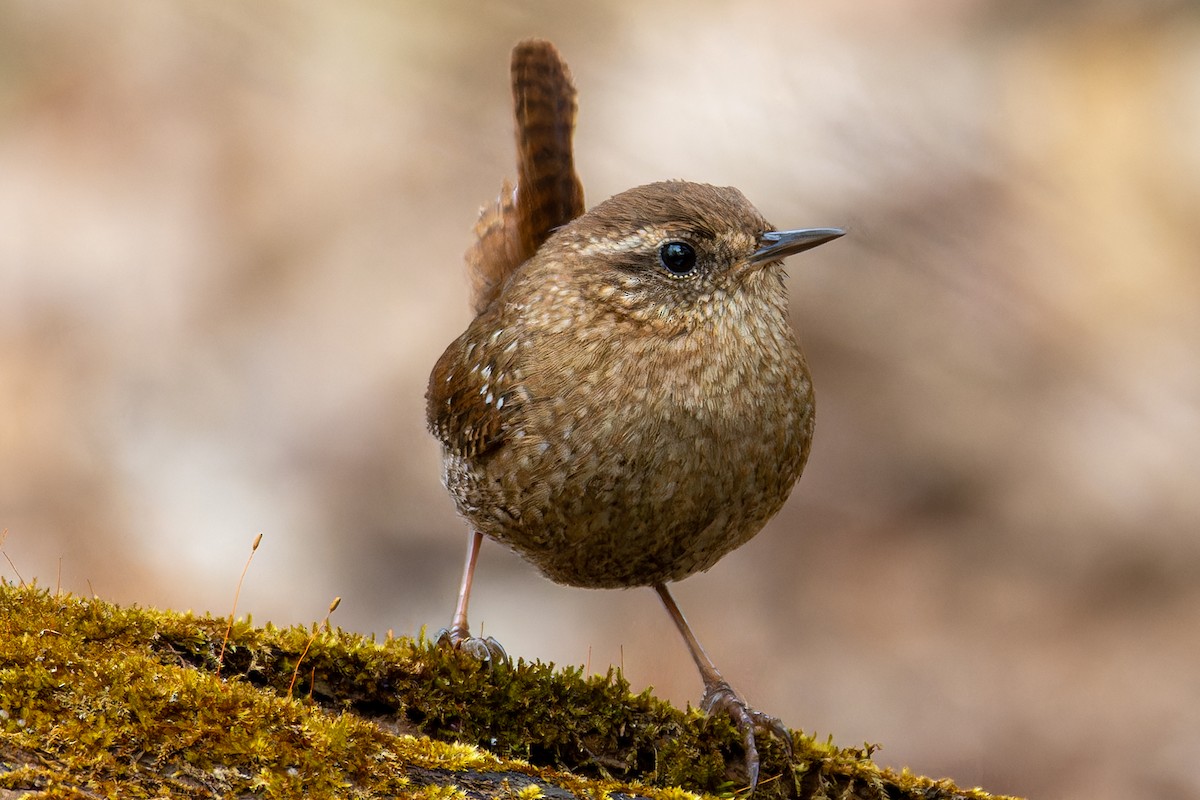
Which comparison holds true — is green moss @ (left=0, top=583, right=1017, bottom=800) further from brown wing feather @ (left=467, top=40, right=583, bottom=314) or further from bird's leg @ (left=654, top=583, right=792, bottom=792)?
brown wing feather @ (left=467, top=40, right=583, bottom=314)

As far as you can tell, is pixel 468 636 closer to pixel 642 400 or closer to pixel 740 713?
pixel 740 713

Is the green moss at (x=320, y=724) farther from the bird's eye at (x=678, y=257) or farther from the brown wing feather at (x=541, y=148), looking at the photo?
the brown wing feather at (x=541, y=148)

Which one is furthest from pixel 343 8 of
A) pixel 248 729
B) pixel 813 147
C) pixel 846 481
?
pixel 248 729

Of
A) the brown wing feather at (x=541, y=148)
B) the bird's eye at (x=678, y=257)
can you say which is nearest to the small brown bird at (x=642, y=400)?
the bird's eye at (x=678, y=257)

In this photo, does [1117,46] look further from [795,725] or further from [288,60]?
[288,60]

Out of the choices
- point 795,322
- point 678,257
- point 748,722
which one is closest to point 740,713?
point 748,722
